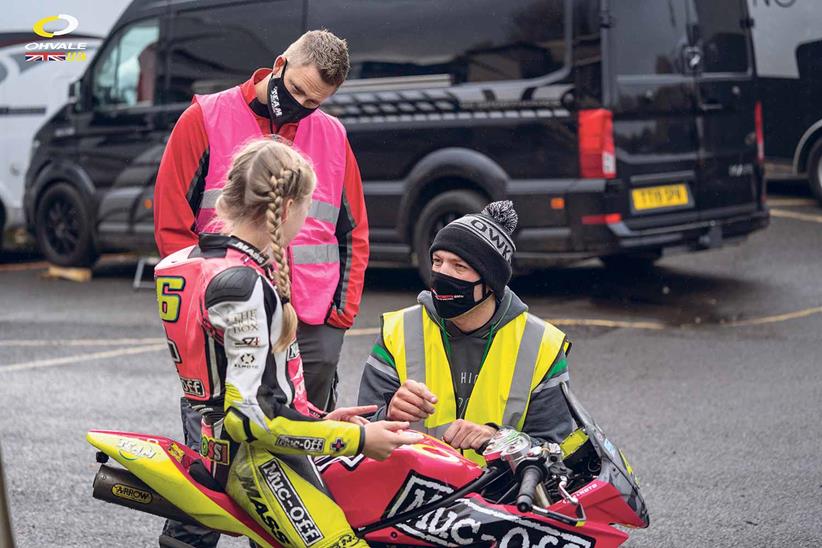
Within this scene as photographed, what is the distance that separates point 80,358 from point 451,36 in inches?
145

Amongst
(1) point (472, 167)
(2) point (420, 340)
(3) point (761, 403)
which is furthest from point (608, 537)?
(1) point (472, 167)

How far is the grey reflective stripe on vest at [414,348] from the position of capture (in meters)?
3.88

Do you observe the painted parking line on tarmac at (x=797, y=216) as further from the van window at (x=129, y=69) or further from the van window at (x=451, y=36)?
the van window at (x=129, y=69)

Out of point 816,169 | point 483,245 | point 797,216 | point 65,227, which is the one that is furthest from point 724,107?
point 483,245

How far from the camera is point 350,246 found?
4477mm

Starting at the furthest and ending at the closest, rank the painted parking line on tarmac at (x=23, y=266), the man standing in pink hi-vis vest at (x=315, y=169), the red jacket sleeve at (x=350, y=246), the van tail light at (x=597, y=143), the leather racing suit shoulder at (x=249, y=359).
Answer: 1. the painted parking line on tarmac at (x=23, y=266)
2. the van tail light at (x=597, y=143)
3. the red jacket sleeve at (x=350, y=246)
4. the man standing in pink hi-vis vest at (x=315, y=169)
5. the leather racing suit shoulder at (x=249, y=359)

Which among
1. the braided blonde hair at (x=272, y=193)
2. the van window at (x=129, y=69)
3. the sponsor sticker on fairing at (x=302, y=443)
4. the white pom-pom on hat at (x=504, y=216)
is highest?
the braided blonde hair at (x=272, y=193)

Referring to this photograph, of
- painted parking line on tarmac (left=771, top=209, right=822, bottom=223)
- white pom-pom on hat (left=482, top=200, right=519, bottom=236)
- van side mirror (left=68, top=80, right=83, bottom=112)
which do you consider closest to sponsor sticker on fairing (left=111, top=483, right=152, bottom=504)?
white pom-pom on hat (left=482, top=200, right=519, bottom=236)

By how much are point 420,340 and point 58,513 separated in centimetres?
212

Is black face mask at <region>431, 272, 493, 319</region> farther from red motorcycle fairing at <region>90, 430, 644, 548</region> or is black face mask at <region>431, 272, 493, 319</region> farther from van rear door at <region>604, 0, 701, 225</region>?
van rear door at <region>604, 0, 701, 225</region>

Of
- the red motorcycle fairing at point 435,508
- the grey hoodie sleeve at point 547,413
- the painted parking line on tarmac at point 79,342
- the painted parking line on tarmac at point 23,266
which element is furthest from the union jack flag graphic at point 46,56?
the painted parking line on tarmac at point 23,266

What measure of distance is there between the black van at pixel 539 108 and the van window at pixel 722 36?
0.02m

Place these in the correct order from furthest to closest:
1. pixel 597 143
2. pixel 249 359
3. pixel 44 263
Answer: pixel 44 263, pixel 597 143, pixel 249 359

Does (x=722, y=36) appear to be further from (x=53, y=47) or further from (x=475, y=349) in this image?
(x=53, y=47)
